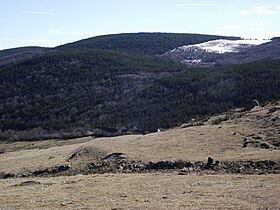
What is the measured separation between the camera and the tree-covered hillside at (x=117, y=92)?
9068 cm

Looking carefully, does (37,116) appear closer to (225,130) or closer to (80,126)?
(80,126)

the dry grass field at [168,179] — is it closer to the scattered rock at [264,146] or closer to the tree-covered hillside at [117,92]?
the scattered rock at [264,146]

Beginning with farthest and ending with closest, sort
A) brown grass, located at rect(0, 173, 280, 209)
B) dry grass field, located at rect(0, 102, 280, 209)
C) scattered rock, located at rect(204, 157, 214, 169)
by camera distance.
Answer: scattered rock, located at rect(204, 157, 214, 169) < dry grass field, located at rect(0, 102, 280, 209) < brown grass, located at rect(0, 173, 280, 209)

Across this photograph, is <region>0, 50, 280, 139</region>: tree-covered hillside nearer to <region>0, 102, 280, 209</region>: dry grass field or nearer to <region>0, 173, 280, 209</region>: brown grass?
<region>0, 102, 280, 209</region>: dry grass field

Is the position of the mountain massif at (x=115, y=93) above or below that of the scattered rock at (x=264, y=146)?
below

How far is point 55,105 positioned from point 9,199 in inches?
3763

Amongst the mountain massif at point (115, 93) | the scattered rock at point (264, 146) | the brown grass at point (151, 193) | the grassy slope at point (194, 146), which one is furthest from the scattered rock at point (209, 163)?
the mountain massif at point (115, 93)

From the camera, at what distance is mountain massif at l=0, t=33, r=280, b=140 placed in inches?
3504

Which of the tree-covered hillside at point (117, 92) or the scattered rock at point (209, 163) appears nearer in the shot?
the scattered rock at point (209, 163)

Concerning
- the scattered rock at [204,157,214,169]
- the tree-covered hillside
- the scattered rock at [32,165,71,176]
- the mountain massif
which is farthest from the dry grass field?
the tree-covered hillside

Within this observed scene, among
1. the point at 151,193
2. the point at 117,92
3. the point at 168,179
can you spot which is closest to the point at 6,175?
the point at 168,179

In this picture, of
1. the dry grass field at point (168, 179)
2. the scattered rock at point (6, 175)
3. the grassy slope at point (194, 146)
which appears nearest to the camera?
the dry grass field at point (168, 179)

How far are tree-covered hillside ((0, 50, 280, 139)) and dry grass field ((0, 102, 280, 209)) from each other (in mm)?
35674

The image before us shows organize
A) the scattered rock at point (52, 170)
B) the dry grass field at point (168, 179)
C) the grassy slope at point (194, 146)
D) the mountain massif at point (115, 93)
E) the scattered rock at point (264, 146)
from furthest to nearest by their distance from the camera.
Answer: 1. the mountain massif at point (115, 93)
2. the scattered rock at point (52, 170)
3. the scattered rock at point (264, 146)
4. the grassy slope at point (194, 146)
5. the dry grass field at point (168, 179)
